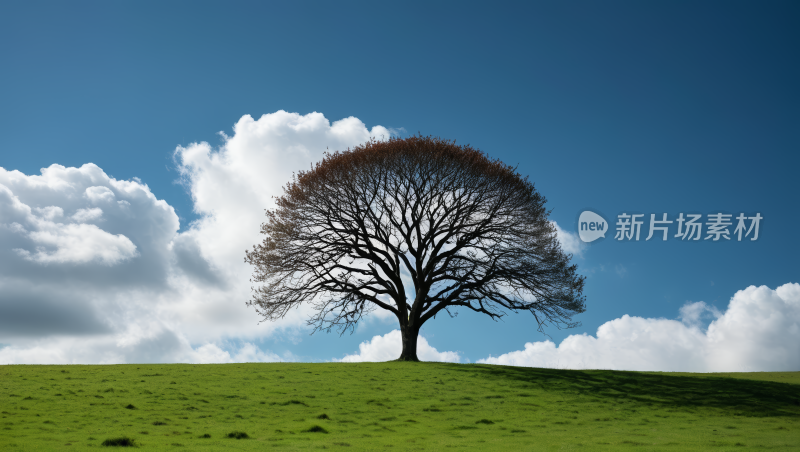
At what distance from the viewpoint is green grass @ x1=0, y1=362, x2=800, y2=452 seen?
11.7m

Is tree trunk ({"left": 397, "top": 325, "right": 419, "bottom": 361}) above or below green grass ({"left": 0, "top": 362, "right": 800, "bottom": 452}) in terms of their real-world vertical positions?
above

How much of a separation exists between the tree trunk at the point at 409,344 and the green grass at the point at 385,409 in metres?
2.46

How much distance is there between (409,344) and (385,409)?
451 inches

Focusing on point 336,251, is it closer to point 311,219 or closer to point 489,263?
point 311,219

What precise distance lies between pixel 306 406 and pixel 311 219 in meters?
13.5

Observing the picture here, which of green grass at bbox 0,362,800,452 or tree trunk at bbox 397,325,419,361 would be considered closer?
green grass at bbox 0,362,800,452

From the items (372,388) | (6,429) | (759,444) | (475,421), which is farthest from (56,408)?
(759,444)

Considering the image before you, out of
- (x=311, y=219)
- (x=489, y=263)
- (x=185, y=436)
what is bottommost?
(x=185, y=436)

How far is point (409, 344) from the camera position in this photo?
27.6 m

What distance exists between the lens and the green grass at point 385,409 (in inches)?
460

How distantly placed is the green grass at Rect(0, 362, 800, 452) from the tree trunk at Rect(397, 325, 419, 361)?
2462 millimetres

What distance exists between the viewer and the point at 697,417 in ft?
55.6

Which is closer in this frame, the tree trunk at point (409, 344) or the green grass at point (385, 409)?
the green grass at point (385, 409)

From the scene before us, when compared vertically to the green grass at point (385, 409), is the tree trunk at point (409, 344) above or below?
above
